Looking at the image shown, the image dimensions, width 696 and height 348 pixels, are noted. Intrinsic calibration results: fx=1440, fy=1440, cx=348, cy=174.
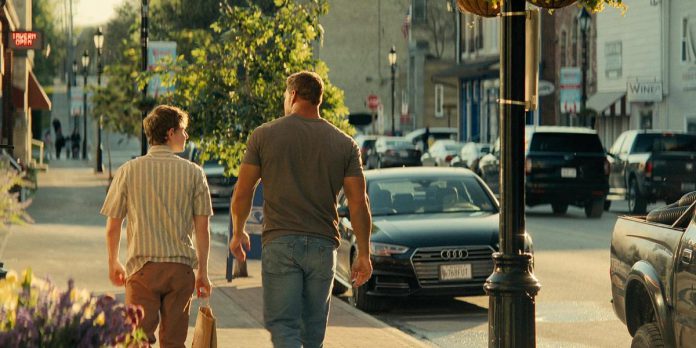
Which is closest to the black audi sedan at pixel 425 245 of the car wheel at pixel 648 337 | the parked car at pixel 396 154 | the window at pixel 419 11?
the car wheel at pixel 648 337

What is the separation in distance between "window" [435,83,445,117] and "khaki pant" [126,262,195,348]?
7742cm

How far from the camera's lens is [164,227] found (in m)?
8.12

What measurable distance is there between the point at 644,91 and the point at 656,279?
1508 inches

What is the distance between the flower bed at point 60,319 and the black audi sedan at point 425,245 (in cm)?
883

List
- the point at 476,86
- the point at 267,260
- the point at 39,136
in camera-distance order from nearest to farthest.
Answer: the point at 267,260
the point at 476,86
the point at 39,136

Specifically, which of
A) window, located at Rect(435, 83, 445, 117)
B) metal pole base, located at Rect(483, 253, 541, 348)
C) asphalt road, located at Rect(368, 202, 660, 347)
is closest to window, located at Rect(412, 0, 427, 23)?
window, located at Rect(435, 83, 445, 117)

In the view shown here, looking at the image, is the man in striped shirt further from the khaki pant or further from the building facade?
the building facade

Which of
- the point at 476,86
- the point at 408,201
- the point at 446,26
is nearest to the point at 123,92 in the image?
the point at 476,86

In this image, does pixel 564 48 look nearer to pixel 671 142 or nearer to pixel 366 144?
pixel 366 144

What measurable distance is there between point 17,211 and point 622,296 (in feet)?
12.7

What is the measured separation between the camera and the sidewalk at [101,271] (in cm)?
1196

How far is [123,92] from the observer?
5119 centimetres

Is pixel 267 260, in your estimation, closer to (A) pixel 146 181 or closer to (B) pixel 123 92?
(A) pixel 146 181

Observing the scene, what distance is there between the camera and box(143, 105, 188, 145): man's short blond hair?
8.11 m
